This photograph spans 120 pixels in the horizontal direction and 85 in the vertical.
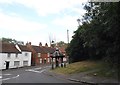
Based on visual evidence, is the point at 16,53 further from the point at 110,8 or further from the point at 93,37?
the point at 110,8

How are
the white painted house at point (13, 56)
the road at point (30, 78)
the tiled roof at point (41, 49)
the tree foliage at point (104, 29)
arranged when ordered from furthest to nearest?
the tiled roof at point (41, 49) → the white painted house at point (13, 56) → the road at point (30, 78) → the tree foliage at point (104, 29)

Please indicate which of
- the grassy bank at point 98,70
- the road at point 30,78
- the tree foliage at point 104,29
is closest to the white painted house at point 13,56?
the road at point 30,78

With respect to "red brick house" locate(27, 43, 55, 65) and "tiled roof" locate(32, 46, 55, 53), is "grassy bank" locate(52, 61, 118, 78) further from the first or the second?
"tiled roof" locate(32, 46, 55, 53)

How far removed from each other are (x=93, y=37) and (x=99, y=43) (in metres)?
0.89

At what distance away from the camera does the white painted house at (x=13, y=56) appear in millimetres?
63750

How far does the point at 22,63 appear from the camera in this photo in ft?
240

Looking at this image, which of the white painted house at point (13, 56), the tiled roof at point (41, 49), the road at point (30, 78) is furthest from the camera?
the tiled roof at point (41, 49)

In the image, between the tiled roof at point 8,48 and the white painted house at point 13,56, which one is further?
the tiled roof at point 8,48

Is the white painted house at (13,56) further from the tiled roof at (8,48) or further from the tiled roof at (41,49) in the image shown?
the tiled roof at (41,49)

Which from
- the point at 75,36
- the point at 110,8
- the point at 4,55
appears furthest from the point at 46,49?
the point at 110,8

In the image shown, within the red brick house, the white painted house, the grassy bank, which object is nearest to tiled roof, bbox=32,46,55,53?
the red brick house

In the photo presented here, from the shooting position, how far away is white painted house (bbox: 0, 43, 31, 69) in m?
63.8

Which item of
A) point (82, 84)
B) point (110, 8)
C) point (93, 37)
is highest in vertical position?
point (110, 8)

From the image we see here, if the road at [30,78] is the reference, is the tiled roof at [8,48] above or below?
above
